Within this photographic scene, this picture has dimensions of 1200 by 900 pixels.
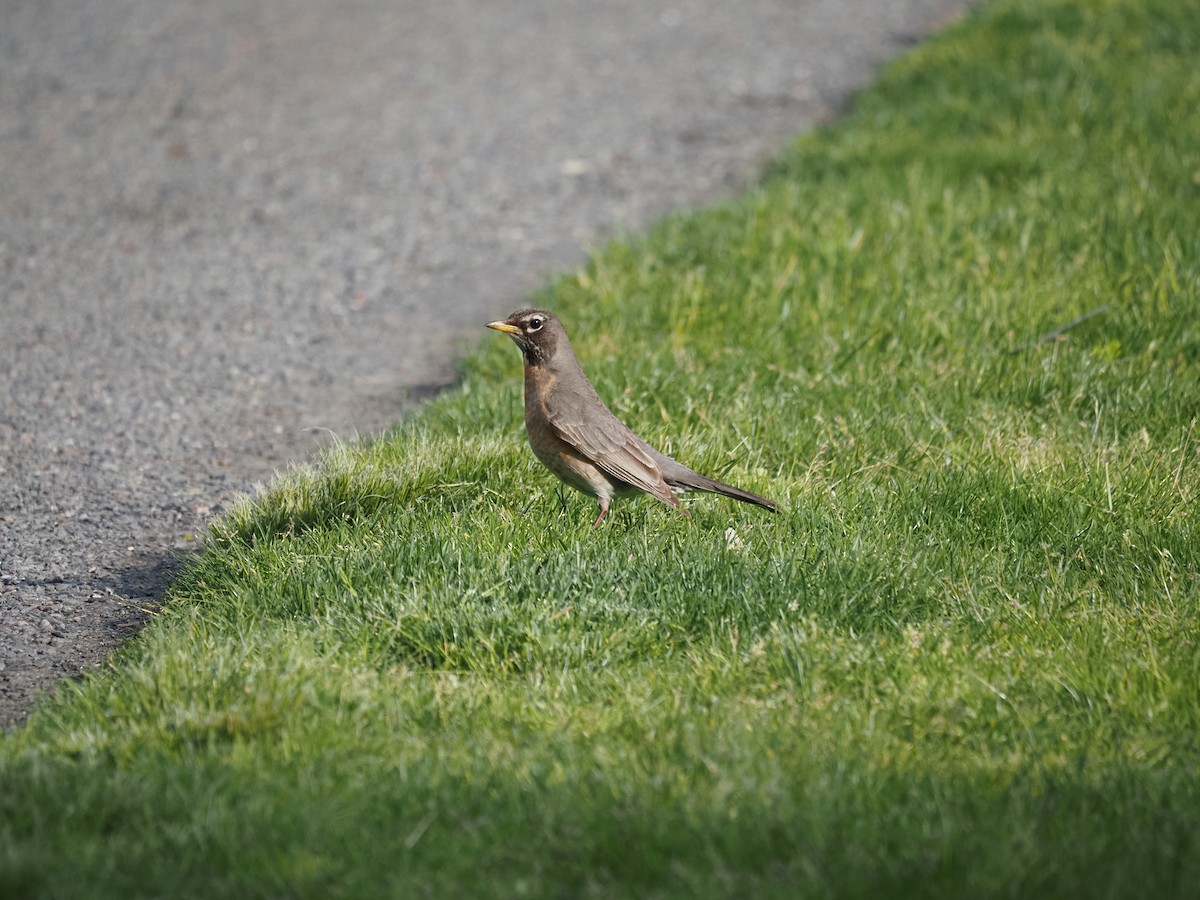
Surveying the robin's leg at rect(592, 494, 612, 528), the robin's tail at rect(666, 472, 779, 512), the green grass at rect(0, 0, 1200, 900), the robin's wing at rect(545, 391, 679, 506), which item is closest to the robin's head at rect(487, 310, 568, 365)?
the robin's wing at rect(545, 391, 679, 506)

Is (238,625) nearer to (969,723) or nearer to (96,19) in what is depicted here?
(969,723)

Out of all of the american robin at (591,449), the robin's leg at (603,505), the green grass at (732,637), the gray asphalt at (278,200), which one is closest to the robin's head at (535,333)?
the american robin at (591,449)

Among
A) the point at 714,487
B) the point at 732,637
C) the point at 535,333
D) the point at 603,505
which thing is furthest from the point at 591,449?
the point at 732,637

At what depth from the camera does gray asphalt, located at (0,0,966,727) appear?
5621 mm

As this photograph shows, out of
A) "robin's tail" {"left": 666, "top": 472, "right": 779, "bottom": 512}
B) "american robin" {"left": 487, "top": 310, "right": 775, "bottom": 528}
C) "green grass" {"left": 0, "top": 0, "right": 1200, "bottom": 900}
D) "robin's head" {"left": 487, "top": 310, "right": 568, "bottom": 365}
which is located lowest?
"green grass" {"left": 0, "top": 0, "right": 1200, "bottom": 900}

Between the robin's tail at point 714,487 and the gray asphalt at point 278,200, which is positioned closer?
the robin's tail at point 714,487

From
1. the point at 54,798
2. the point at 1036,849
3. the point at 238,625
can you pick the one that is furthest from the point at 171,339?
the point at 1036,849

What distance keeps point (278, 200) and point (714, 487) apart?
525cm

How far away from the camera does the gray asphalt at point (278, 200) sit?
18.4 feet

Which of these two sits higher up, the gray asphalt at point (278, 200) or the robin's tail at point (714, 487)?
the gray asphalt at point (278, 200)

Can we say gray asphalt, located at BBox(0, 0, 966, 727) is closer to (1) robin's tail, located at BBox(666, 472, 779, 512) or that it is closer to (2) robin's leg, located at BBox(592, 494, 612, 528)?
(2) robin's leg, located at BBox(592, 494, 612, 528)

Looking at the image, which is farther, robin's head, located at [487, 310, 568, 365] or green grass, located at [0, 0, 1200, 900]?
robin's head, located at [487, 310, 568, 365]

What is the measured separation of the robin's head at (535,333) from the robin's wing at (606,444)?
29cm

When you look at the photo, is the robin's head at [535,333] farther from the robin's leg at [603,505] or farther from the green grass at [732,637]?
the robin's leg at [603,505]
